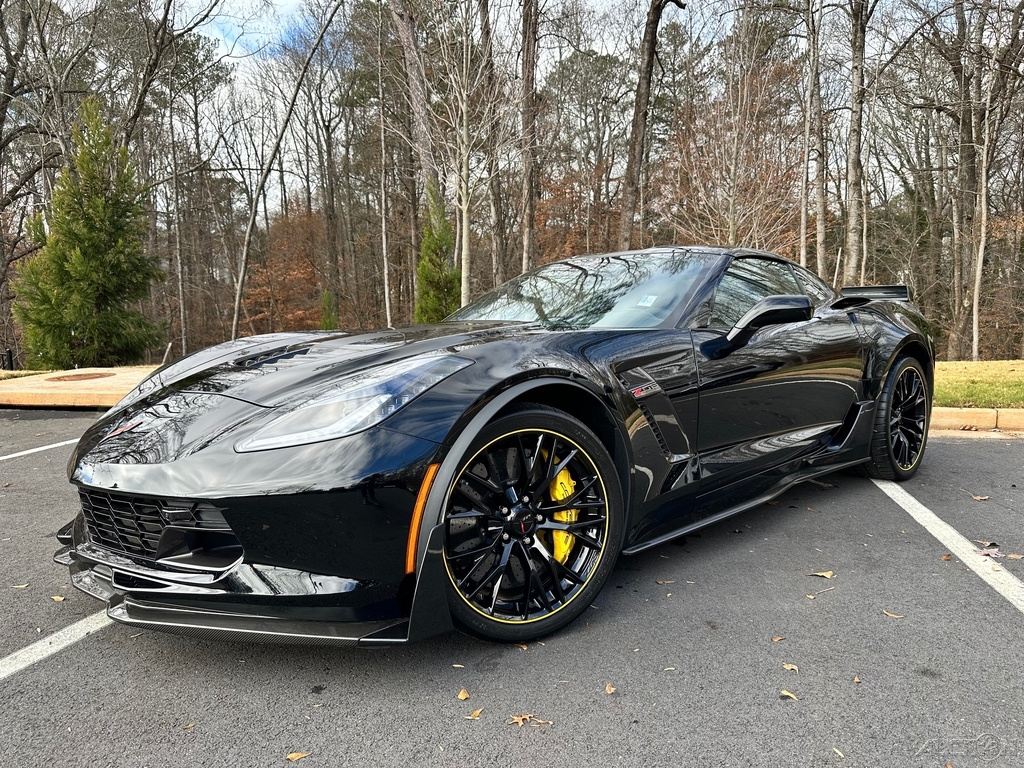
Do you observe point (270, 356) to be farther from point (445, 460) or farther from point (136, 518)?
point (445, 460)

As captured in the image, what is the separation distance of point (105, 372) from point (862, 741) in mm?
10353

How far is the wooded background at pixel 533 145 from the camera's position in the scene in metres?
12.5

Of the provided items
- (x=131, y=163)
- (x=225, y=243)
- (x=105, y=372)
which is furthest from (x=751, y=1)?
(x=225, y=243)

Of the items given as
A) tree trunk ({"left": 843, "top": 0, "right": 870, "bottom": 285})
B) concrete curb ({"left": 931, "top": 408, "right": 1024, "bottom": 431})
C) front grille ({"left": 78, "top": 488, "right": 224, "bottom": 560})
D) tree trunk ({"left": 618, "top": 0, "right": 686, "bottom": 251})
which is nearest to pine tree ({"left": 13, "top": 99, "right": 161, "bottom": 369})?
tree trunk ({"left": 618, "top": 0, "right": 686, "bottom": 251})

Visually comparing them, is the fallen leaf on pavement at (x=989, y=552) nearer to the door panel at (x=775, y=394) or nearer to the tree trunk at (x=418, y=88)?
the door panel at (x=775, y=394)

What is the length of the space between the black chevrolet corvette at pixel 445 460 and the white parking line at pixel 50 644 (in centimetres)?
26

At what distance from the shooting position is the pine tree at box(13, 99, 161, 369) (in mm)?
11477

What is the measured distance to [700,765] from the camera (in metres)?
1.60

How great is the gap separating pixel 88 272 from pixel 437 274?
587 centimetres

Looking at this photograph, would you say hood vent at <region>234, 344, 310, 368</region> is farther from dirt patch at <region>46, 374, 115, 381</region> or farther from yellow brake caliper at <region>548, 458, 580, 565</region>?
dirt patch at <region>46, 374, 115, 381</region>

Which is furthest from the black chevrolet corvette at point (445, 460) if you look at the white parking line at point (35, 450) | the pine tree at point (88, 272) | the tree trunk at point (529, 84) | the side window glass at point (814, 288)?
the pine tree at point (88, 272)

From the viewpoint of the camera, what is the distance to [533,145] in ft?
38.9

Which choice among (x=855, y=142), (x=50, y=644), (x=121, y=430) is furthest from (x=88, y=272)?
(x=855, y=142)

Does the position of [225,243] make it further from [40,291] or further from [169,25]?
[40,291]
